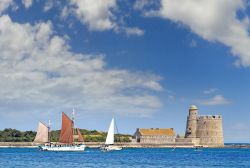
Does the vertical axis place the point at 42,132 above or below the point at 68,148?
above

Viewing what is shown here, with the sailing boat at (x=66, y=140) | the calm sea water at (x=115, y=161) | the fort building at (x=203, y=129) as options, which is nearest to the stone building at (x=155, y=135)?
the fort building at (x=203, y=129)

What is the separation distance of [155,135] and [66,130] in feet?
191

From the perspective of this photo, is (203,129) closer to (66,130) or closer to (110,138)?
(110,138)

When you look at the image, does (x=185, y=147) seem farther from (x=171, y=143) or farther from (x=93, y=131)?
(x=93, y=131)

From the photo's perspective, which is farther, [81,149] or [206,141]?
[206,141]

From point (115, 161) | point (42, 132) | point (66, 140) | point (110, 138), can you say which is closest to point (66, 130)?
point (66, 140)

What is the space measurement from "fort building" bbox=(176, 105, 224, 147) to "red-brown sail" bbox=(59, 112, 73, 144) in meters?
54.7

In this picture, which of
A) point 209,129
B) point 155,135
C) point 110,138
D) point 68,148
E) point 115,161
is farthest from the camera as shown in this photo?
point 155,135

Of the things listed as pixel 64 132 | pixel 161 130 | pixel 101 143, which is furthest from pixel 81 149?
pixel 161 130

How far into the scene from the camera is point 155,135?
165 m

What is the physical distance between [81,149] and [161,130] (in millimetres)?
50889

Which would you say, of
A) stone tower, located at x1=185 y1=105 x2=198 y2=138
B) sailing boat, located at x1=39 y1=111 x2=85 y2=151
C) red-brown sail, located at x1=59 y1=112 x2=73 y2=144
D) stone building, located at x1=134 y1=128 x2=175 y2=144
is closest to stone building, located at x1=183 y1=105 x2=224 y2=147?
stone tower, located at x1=185 y1=105 x2=198 y2=138

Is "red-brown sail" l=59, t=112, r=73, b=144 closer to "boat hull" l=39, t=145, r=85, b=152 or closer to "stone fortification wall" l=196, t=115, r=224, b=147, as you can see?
"boat hull" l=39, t=145, r=85, b=152

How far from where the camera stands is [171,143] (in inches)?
6545
